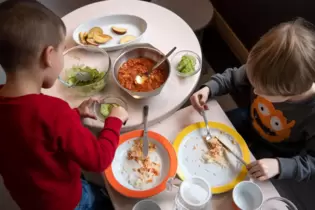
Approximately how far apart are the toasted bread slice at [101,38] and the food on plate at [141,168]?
43 cm

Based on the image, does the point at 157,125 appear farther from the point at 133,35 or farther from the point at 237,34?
the point at 237,34

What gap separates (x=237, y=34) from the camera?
225cm

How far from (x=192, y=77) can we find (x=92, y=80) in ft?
1.14

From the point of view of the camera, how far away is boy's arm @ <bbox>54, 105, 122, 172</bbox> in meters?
0.89

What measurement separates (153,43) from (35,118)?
636 millimetres

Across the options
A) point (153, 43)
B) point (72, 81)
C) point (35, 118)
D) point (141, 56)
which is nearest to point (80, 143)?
point (35, 118)

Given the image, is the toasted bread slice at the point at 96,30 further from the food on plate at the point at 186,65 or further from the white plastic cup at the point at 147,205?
the white plastic cup at the point at 147,205

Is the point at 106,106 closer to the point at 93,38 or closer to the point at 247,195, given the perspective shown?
the point at 93,38

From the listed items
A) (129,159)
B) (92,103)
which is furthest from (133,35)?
(129,159)

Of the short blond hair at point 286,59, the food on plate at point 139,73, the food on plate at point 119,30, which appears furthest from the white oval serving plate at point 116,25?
the short blond hair at point 286,59

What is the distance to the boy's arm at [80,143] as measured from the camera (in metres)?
0.89

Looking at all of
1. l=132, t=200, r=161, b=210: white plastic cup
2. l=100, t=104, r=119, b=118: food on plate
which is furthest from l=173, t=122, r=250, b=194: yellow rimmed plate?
l=100, t=104, r=119, b=118: food on plate

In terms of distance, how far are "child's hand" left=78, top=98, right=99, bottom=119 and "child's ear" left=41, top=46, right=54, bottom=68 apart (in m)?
0.24

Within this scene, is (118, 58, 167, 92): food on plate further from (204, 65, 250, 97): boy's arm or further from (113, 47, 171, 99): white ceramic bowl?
(204, 65, 250, 97): boy's arm
